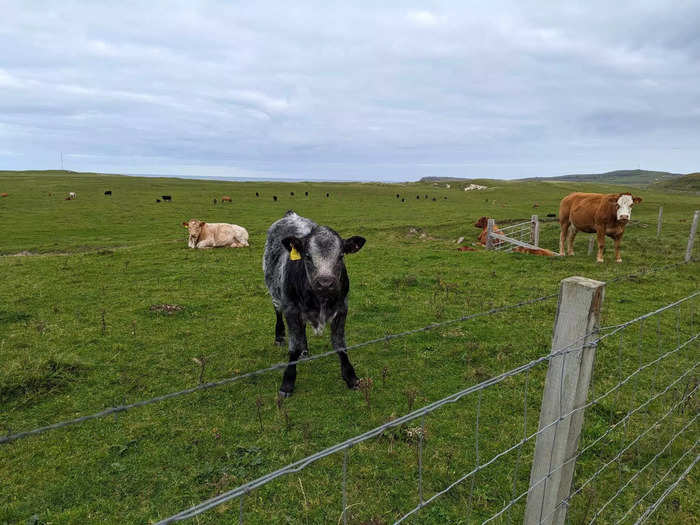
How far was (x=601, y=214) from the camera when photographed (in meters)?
14.8

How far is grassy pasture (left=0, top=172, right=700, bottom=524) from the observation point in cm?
438

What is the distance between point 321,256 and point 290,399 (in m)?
2.23

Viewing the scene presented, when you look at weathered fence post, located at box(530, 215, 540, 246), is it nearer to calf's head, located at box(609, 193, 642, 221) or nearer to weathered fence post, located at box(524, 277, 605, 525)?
calf's head, located at box(609, 193, 642, 221)

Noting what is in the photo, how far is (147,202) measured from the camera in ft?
144

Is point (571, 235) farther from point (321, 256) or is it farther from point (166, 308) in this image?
point (166, 308)

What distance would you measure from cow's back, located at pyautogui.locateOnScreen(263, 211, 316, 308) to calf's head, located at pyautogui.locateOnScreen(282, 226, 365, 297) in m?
1.39

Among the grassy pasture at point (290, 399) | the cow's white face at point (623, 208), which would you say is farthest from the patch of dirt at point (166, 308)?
the cow's white face at point (623, 208)

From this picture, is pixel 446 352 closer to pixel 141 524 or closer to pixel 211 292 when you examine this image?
pixel 141 524

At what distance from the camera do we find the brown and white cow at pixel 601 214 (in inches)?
565

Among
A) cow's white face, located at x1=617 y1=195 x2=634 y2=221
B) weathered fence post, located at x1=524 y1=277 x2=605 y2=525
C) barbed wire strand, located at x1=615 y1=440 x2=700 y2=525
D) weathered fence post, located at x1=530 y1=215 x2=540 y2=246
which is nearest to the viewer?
weathered fence post, located at x1=524 y1=277 x2=605 y2=525

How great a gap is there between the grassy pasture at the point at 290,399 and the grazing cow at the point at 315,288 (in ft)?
2.06

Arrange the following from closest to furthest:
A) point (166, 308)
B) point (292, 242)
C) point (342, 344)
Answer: point (292, 242) → point (342, 344) → point (166, 308)

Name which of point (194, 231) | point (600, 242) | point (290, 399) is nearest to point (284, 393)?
point (290, 399)

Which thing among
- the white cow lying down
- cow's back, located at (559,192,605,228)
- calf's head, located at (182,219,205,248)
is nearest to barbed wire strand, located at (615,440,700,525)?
cow's back, located at (559,192,605,228)
